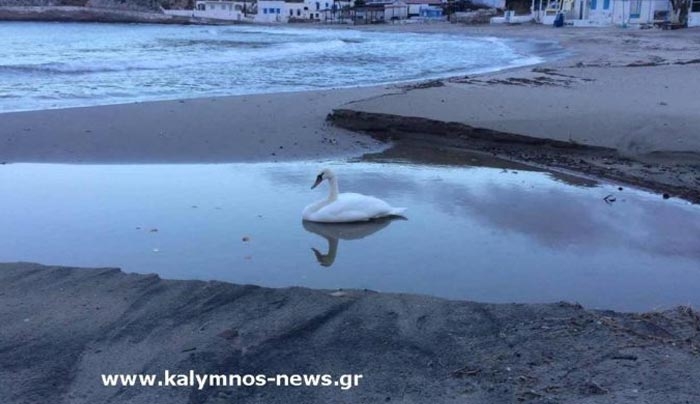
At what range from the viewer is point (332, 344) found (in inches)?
160

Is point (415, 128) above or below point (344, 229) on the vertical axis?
above

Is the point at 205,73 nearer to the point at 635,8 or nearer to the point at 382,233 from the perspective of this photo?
the point at 382,233

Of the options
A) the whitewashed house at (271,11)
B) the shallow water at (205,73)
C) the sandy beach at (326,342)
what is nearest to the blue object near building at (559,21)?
the shallow water at (205,73)

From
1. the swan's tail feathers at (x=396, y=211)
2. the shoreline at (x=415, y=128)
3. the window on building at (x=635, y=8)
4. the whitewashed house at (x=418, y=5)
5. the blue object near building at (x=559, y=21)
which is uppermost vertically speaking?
the whitewashed house at (x=418, y=5)

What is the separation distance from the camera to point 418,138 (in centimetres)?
1084

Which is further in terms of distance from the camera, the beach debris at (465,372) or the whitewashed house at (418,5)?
the whitewashed house at (418,5)

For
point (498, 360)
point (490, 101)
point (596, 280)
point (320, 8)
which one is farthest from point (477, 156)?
point (320, 8)

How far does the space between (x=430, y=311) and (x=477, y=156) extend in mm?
5519

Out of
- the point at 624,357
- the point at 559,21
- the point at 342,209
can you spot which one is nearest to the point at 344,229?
the point at 342,209

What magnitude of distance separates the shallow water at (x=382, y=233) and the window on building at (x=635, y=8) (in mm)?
52894

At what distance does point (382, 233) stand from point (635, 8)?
56120mm

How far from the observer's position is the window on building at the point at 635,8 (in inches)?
2192

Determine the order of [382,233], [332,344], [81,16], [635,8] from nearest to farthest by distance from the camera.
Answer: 1. [332,344]
2. [382,233]
3. [635,8]
4. [81,16]

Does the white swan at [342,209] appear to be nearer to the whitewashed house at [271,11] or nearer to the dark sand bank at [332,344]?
the dark sand bank at [332,344]
